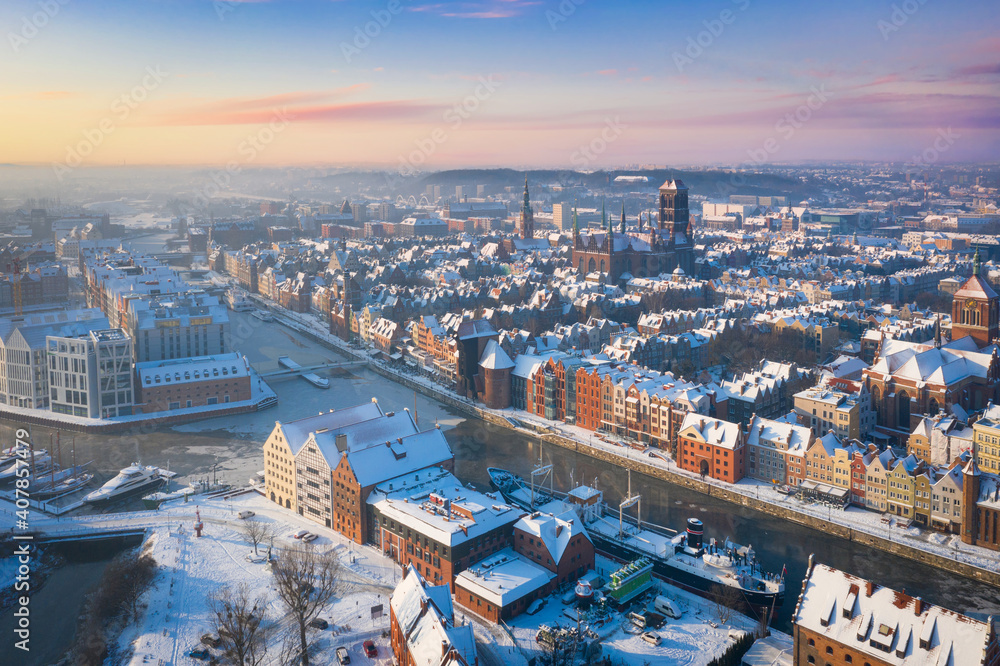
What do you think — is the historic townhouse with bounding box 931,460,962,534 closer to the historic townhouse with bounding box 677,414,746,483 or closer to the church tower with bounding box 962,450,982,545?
the church tower with bounding box 962,450,982,545

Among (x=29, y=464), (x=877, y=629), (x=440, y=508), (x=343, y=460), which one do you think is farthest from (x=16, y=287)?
(x=877, y=629)

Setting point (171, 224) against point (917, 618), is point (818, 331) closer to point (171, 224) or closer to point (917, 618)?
point (917, 618)

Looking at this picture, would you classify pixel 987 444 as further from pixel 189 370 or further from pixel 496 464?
pixel 189 370

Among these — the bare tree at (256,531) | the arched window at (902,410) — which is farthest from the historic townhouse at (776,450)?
the bare tree at (256,531)

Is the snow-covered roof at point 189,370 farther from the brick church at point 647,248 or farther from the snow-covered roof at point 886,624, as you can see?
the brick church at point 647,248

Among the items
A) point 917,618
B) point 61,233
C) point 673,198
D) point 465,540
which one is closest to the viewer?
point 917,618

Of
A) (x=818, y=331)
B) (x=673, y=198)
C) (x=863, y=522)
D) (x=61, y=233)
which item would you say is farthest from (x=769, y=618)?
(x=61, y=233)
